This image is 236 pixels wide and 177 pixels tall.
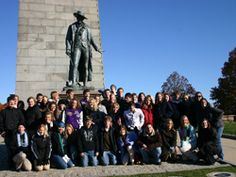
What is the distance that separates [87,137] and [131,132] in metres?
1.14

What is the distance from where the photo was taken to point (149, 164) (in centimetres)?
828

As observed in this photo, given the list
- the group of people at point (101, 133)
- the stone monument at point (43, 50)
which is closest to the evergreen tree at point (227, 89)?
the stone monument at point (43, 50)

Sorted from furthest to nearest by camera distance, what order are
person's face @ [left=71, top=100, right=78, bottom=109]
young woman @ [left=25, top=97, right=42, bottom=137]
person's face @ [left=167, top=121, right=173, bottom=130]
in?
person's face @ [left=167, top=121, right=173, bottom=130] → person's face @ [left=71, top=100, right=78, bottom=109] → young woman @ [left=25, top=97, right=42, bottom=137]

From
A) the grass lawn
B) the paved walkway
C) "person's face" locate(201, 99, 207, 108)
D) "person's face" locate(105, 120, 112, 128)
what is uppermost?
"person's face" locate(201, 99, 207, 108)

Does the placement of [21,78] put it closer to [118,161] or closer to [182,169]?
[118,161]

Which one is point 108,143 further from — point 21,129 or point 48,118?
point 21,129

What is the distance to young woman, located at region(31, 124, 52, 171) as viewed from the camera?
25.4ft

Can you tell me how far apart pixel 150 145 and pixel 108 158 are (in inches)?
41.5

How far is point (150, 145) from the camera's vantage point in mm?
8383

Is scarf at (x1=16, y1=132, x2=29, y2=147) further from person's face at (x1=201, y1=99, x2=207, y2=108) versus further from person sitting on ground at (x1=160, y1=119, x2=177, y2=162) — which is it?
person's face at (x1=201, y1=99, x2=207, y2=108)

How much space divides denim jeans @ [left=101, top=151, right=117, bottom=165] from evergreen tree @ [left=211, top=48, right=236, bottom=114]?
104ft

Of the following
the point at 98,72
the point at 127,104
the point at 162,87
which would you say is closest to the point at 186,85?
the point at 162,87

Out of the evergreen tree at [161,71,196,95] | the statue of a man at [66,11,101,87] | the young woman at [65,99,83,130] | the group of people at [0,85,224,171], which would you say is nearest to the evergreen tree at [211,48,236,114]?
the evergreen tree at [161,71,196,95]

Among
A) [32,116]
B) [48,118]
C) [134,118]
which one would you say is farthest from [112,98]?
[32,116]
